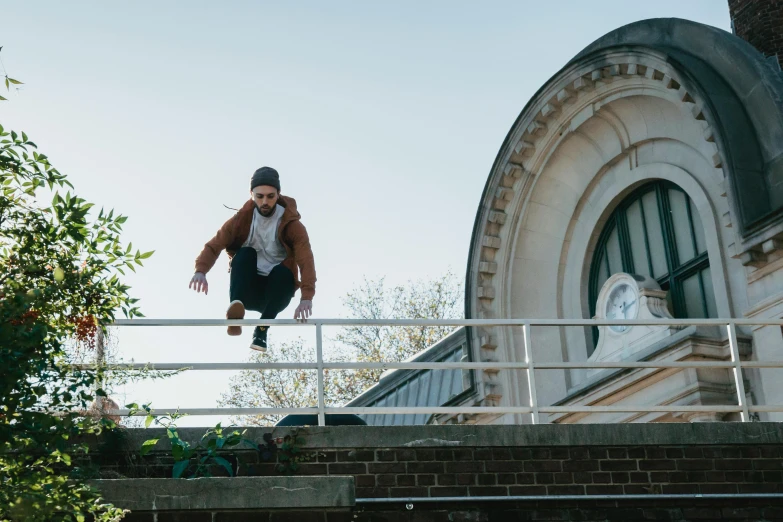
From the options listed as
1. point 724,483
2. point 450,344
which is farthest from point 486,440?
point 450,344

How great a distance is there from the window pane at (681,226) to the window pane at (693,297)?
0.80 feet

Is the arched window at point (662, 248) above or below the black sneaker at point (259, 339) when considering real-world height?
above

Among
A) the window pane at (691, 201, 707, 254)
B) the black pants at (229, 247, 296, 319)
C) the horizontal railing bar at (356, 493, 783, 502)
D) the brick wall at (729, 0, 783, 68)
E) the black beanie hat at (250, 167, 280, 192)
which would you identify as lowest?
the horizontal railing bar at (356, 493, 783, 502)

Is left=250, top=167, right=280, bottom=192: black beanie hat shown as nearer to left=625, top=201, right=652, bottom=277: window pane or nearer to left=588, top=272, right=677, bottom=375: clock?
left=588, top=272, right=677, bottom=375: clock

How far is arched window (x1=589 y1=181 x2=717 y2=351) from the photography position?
15.6 m

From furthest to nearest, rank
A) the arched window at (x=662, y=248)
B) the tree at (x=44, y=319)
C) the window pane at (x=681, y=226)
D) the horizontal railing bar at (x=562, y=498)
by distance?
the window pane at (x=681, y=226), the arched window at (x=662, y=248), the horizontal railing bar at (x=562, y=498), the tree at (x=44, y=319)

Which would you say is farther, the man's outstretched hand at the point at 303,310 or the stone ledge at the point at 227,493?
the man's outstretched hand at the point at 303,310

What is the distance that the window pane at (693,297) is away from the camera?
609 inches

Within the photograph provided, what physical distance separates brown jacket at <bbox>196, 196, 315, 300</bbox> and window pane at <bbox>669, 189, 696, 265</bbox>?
6.58 m

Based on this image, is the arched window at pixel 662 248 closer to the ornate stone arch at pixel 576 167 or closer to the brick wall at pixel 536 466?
the ornate stone arch at pixel 576 167

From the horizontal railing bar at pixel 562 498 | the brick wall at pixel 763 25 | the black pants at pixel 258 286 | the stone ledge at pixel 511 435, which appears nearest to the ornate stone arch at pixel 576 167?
the brick wall at pixel 763 25

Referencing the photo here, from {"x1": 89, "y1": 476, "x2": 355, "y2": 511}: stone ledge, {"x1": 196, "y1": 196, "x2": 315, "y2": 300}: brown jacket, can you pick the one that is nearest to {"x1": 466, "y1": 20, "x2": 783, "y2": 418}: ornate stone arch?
{"x1": 196, "y1": 196, "x2": 315, "y2": 300}: brown jacket

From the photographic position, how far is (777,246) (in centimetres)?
1362

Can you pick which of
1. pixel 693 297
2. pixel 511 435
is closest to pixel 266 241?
pixel 511 435
